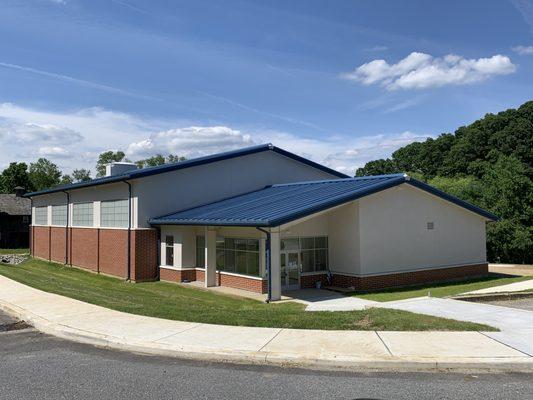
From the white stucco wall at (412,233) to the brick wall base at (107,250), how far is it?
10.5m

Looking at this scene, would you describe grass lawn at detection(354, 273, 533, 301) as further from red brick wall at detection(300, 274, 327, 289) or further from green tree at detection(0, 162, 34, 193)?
green tree at detection(0, 162, 34, 193)

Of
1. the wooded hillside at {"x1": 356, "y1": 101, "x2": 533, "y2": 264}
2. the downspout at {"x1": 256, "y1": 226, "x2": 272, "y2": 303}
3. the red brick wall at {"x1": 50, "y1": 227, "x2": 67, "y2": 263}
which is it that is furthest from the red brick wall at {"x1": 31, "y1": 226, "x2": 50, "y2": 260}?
the wooded hillside at {"x1": 356, "y1": 101, "x2": 533, "y2": 264}

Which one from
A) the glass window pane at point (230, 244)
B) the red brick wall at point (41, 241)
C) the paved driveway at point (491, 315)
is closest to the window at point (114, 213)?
the glass window pane at point (230, 244)

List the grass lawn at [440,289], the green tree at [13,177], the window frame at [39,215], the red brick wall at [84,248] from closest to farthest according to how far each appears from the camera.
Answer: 1. the grass lawn at [440,289]
2. the red brick wall at [84,248]
3. the window frame at [39,215]
4. the green tree at [13,177]

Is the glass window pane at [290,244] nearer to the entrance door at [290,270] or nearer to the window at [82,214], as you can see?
the entrance door at [290,270]

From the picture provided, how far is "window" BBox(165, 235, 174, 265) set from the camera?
2470 centimetres

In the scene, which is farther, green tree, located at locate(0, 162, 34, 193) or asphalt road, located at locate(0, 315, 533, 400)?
green tree, located at locate(0, 162, 34, 193)

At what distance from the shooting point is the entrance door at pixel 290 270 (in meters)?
21.0

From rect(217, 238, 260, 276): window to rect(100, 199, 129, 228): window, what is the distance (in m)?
5.64

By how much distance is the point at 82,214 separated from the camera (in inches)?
1225

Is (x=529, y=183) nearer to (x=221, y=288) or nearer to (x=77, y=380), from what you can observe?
(x=221, y=288)

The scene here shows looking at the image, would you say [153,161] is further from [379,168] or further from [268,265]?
[268,265]

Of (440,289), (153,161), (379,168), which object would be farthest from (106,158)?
(440,289)

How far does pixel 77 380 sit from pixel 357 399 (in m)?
4.31
